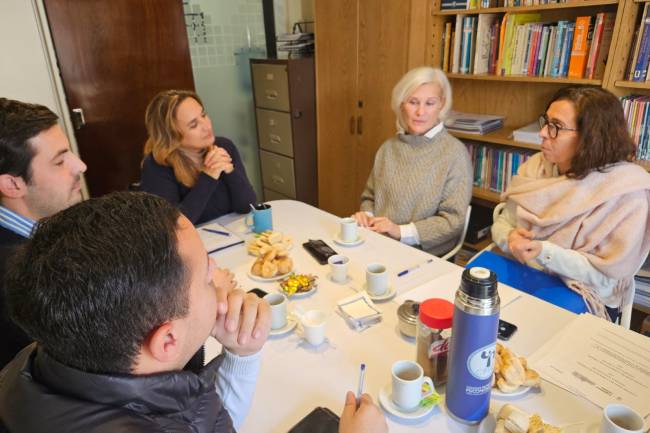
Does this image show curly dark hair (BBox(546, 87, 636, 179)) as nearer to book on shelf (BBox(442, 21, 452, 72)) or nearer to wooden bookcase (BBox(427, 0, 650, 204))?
wooden bookcase (BBox(427, 0, 650, 204))

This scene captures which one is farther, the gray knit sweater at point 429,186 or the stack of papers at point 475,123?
the stack of papers at point 475,123

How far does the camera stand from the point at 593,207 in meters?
1.46

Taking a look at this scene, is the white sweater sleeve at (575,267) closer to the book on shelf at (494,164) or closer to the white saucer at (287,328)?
the white saucer at (287,328)

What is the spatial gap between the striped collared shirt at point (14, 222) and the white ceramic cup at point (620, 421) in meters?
1.31

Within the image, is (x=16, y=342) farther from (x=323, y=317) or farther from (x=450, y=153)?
(x=450, y=153)

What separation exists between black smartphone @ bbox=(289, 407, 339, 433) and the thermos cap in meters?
0.36

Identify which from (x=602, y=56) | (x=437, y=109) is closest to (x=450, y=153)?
(x=437, y=109)

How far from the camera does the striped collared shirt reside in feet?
3.66

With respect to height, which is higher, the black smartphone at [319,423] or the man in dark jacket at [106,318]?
the man in dark jacket at [106,318]

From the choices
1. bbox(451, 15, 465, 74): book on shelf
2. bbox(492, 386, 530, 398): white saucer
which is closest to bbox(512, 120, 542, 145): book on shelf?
bbox(451, 15, 465, 74): book on shelf

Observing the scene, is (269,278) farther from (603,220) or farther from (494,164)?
(494,164)

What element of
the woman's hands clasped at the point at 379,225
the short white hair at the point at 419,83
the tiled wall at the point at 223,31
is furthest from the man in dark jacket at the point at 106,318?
the tiled wall at the point at 223,31

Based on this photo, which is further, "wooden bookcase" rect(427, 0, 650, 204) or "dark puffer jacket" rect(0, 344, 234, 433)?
"wooden bookcase" rect(427, 0, 650, 204)

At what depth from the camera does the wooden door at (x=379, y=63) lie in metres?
2.61
